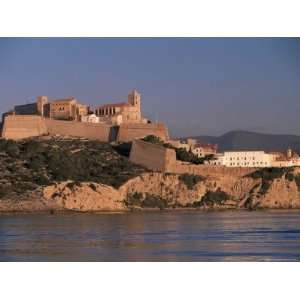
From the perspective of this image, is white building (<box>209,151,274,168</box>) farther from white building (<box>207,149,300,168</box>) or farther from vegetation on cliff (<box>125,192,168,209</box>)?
vegetation on cliff (<box>125,192,168,209</box>)

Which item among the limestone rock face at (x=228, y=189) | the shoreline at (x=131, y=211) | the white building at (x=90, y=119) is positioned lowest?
the shoreline at (x=131, y=211)

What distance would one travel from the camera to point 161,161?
35219 mm

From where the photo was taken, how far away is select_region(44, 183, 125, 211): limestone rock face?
3241 centimetres

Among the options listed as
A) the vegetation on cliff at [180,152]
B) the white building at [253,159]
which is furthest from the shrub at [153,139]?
the white building at [253,159]

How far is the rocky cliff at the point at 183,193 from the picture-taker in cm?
3269

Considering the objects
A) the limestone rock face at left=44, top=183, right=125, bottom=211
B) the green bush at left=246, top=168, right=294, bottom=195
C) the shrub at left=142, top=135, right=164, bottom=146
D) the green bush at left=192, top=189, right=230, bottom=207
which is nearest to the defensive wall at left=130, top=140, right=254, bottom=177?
the green bush at left=192, top=189, right=230, bottom=207

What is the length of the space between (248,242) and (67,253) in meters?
3.84

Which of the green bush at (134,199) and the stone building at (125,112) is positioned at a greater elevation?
the stone building at (125,112)

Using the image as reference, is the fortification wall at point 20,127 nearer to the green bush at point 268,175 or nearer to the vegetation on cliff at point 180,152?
the vegetation on cliff at point 180,152

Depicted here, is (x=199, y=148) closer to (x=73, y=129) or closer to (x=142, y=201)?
(x=73, y=129)

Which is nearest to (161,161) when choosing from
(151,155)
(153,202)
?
(151,155)

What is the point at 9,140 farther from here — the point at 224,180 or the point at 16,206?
the point at 224,180

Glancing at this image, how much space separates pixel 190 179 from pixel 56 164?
478cm

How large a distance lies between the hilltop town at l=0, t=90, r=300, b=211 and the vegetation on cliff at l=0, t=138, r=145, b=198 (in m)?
0.03
